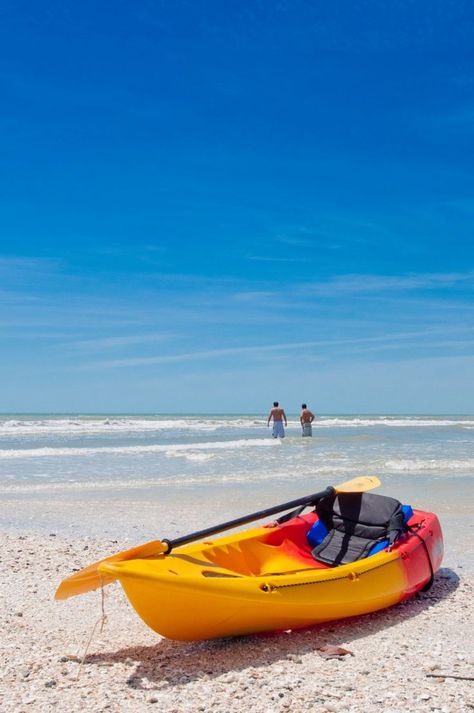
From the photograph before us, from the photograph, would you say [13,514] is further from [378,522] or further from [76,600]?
[378,522]

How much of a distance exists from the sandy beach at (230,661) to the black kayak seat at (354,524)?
0.66 metres

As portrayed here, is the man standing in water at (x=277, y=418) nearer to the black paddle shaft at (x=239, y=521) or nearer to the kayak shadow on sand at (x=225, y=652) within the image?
the black paddle shaft at (x=239, y=521)

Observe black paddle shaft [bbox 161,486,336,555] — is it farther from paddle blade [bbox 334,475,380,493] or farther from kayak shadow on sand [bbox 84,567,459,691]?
kayak shadow on sand [bbox 84,567,459,691]

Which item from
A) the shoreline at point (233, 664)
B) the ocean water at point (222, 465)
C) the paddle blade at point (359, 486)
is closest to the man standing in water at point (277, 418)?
the ocean water at point (222, 465)

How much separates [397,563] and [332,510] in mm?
1245

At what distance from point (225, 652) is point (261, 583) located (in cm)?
54

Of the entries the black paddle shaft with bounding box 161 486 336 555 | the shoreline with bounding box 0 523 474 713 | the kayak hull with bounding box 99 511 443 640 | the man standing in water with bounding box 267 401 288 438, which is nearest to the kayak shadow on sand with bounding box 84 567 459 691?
the shoreline with bounding box 0 523 474 713

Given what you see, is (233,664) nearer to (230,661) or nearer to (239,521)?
(230,661)

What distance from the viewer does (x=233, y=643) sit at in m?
4.63

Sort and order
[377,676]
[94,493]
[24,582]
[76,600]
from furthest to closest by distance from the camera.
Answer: [94,493]
[24,582]
[76,600]
[377,676]

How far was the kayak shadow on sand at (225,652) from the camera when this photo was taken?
4145 millimetres

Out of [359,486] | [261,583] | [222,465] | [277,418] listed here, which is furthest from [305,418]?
[261,583]

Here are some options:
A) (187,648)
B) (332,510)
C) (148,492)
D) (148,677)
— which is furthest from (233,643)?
(148,492)

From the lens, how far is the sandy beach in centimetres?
373
